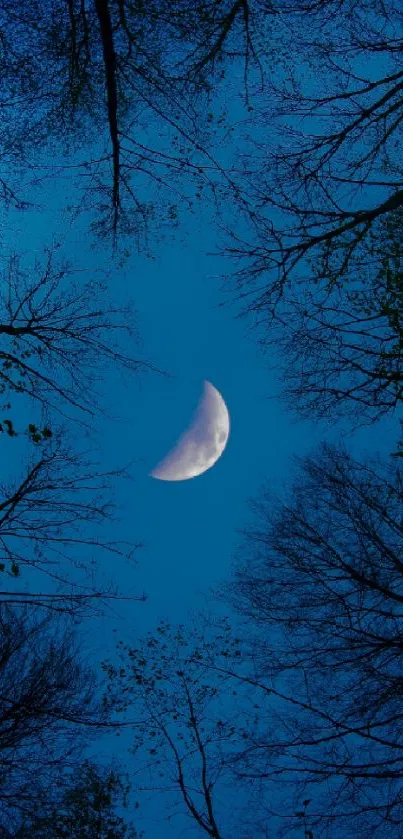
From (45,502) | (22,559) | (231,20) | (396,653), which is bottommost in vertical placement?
(396,653)

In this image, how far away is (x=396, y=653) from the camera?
23.1ft

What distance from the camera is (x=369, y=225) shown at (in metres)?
6.62

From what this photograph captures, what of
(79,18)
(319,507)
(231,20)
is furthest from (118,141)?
(319,507)

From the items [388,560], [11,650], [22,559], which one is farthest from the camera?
[11,650]

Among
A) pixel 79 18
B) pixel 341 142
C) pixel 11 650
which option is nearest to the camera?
pixel 79 18

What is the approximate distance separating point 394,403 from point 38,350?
4593 millimetres

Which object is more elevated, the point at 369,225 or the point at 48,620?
the point at 369,225

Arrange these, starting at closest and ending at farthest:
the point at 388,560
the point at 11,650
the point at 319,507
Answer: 1. the point at 388,560
2. the point at 319,507
3. the point at 11,650

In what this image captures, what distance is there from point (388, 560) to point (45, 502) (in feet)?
16.4

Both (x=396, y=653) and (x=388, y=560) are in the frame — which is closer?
(x=396, y=653)

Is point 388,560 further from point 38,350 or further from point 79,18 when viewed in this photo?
point 79,18

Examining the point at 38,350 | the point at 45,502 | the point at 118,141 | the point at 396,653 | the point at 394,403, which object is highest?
the point at 118,141

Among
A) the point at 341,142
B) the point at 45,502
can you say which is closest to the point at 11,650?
the point at 45,502

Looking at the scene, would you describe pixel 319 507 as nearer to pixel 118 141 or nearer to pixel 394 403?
pixel 394 403
